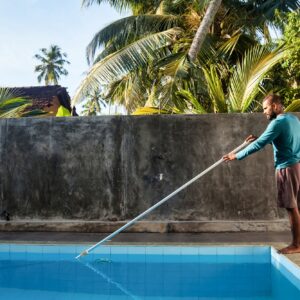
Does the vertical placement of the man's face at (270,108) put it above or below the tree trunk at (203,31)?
below

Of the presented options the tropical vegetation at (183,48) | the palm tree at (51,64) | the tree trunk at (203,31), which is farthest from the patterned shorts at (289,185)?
the palm tree at (51,64)

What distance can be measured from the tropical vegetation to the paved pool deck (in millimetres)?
2515

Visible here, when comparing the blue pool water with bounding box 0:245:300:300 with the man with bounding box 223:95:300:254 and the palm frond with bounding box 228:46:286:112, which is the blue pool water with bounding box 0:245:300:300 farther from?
the palm frond with bounding box 228:46:286:112

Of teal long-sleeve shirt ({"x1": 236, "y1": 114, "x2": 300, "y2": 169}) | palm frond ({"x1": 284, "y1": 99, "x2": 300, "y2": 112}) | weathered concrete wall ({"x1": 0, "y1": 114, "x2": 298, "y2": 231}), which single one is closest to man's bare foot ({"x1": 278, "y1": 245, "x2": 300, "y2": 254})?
teal long-sleeve shirt ({"x1": 236, "y1": 114, "x2": 300, "y2": 169})

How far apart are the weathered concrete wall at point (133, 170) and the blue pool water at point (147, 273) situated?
1.22 m

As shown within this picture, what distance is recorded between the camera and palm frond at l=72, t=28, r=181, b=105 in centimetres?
1041

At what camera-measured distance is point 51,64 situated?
147 ft

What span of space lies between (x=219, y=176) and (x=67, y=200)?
2053 millimetres

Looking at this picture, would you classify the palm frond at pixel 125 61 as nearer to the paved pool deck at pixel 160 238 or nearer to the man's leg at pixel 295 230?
the paved pool deck at pixel 160 238

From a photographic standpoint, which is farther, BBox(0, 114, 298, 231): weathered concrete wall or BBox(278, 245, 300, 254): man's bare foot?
BBox(0, 114, 298, 231): weathered concrete wall

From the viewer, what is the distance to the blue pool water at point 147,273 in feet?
10.00

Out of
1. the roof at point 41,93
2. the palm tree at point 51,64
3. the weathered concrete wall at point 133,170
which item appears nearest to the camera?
the weathered concrete wall at point 133,170

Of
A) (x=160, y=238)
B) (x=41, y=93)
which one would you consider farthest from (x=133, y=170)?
(x=41, y=93)

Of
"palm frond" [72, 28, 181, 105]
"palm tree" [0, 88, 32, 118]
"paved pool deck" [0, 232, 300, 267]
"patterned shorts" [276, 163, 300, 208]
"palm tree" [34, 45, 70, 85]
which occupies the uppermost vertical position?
"palm tree" [34, 45, 70, 85]
